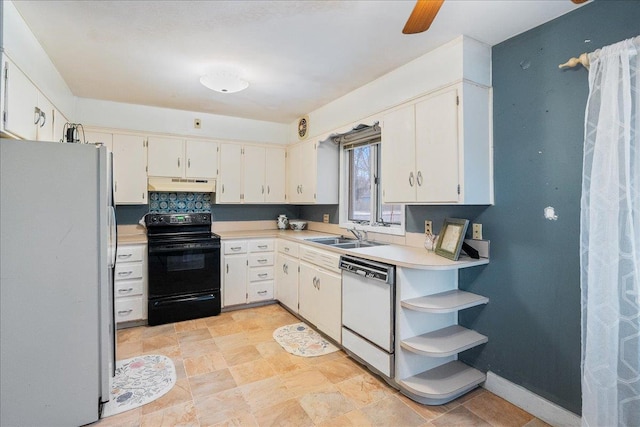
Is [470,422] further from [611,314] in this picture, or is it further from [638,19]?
[638,19]

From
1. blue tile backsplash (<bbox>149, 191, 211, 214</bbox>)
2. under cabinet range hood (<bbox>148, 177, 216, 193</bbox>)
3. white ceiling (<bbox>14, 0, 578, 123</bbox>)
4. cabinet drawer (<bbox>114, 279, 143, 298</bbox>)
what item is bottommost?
cabinet drawer (<bbox>114, 279, 143, 298</bbox>)

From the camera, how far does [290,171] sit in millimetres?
4438

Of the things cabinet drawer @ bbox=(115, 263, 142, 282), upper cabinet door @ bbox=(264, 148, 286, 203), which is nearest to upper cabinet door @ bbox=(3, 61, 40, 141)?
cabinet drawer @ bbox=(115, 263, 142, 282)

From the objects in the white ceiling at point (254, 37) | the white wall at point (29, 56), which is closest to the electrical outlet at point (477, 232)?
the white ceiling at point (254, 37)

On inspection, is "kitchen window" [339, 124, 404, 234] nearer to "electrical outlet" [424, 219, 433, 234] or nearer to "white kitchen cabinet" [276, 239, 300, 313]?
"electrical outlet" [424, 219, 433, 234]

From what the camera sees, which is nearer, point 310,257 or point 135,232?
point 310,257

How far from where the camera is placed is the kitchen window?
3262 millimetres

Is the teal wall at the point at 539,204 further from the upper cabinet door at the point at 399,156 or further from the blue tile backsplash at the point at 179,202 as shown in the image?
the blue tile backsplash at the point at 179,202

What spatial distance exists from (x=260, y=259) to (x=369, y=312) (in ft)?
6.29

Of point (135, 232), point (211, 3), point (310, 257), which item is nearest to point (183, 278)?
point (135, 232)

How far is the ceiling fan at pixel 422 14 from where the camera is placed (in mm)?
1249

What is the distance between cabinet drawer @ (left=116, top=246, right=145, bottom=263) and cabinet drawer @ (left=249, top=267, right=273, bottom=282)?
122 centimetres

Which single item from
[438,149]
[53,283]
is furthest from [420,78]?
[53,283]

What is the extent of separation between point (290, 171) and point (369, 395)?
9.94 ft
